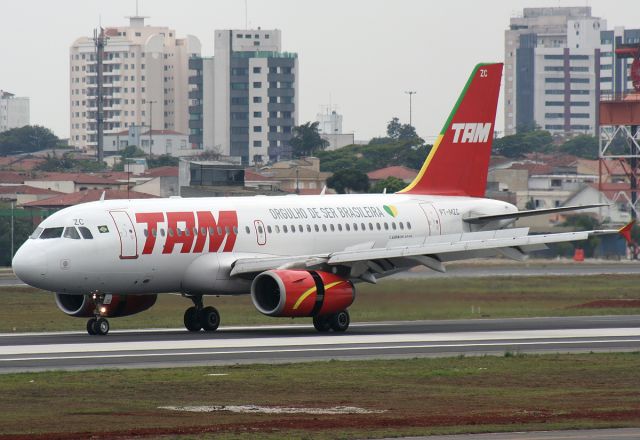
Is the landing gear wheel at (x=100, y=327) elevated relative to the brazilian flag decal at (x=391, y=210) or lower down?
lower down

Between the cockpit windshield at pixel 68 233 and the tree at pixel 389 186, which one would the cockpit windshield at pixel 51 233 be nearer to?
the cockpit windshield at pixel 68 233

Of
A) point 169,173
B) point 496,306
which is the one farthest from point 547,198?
point 496,306

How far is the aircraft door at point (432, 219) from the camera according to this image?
5788 cm

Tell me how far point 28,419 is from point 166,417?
2.58 metres

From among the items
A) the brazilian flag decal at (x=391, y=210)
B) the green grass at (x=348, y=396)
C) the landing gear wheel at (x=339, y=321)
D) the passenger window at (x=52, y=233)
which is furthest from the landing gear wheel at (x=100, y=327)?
the brazilian flag decal at (x=391, y=210)

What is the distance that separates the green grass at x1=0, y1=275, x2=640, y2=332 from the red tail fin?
12.7 feet

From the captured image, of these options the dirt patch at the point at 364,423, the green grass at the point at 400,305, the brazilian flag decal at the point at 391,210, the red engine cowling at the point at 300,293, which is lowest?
the green grass at the point at 400,305

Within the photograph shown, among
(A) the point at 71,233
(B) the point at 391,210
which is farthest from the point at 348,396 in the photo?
(B) the point at 391,210

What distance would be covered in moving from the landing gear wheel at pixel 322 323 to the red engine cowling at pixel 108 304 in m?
6.10

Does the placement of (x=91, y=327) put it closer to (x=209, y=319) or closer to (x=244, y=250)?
(x=209, y=319)

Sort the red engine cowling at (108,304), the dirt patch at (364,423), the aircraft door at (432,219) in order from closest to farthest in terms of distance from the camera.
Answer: the dirt patch at (364,423), the red engine cowling at (108,304), the aircraft door at (432,219)

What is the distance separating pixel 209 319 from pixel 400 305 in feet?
24.0

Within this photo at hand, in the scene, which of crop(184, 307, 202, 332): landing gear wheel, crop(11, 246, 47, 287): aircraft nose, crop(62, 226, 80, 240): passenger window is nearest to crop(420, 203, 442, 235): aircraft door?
crop(184, 307, 202, 332): landing gear wheel

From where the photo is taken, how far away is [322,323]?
5084 centimetres
